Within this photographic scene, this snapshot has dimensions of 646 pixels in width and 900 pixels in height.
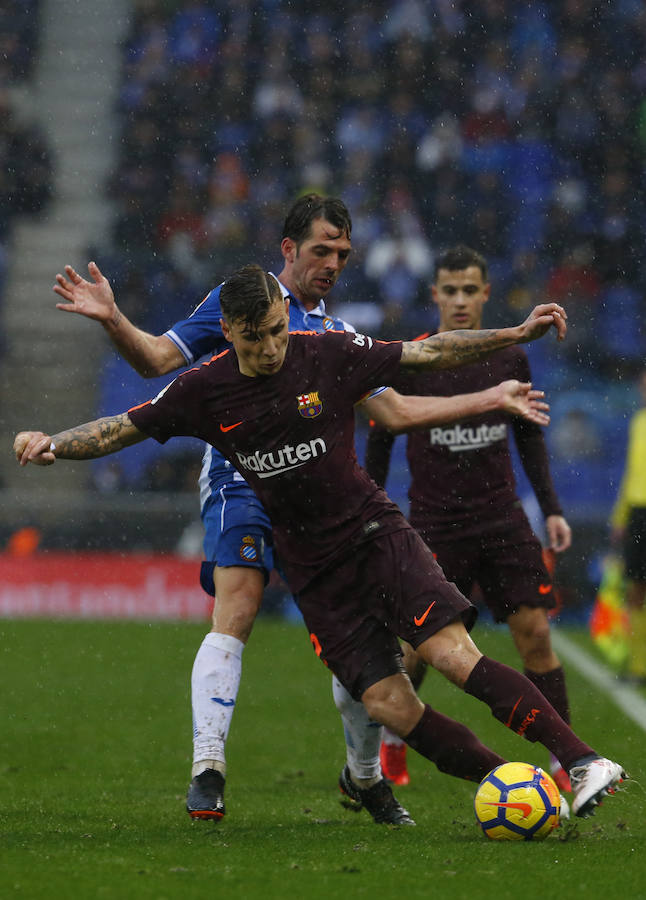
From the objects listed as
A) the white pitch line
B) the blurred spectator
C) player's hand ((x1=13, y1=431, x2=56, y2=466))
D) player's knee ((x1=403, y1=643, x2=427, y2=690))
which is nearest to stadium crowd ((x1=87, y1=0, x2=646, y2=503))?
the blurred spectator

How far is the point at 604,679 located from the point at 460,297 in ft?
15.2

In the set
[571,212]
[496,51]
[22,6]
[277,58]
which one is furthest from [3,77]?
[571,212]

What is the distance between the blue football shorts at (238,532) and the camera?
208 inches

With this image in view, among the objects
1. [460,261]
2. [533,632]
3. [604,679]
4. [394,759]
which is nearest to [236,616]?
[533,632]

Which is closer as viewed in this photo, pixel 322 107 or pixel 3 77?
pixel 322 107

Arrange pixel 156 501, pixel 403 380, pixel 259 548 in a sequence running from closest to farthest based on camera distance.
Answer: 1. pixel 259 548
2. pixel 403 380
3. pixel 156 501

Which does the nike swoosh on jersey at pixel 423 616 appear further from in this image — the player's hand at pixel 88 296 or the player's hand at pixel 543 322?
the player's hand at pixel 88 296

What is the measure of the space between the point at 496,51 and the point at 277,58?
3.00m

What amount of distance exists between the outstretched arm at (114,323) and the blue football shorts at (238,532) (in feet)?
1.81

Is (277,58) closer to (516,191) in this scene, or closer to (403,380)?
(516,191)

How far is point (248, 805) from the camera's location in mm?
5680

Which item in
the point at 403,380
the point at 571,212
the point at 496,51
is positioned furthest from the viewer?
the point at 496,51

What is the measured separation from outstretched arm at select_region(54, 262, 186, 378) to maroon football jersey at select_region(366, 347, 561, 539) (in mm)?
1353

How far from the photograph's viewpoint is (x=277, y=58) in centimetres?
1941
